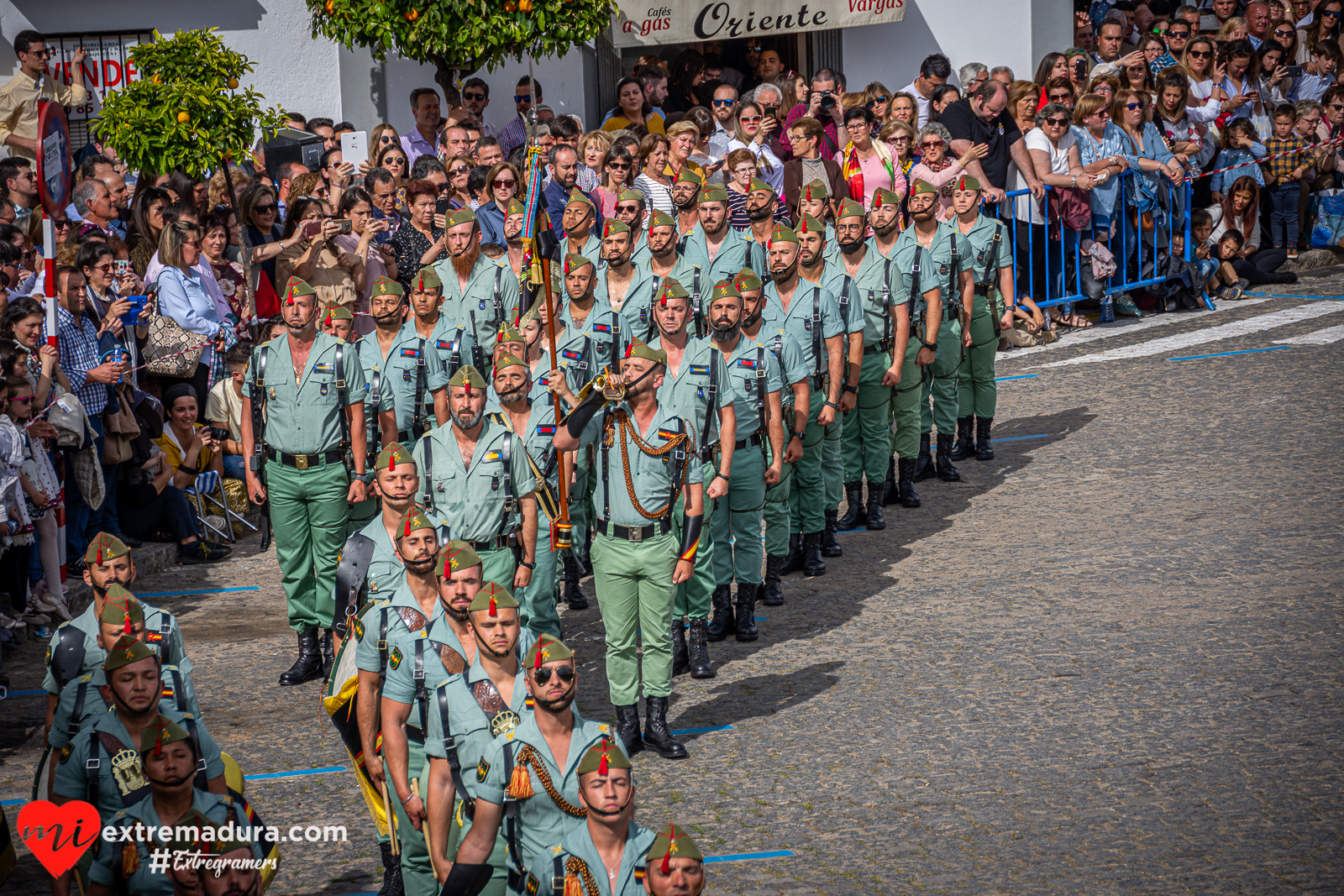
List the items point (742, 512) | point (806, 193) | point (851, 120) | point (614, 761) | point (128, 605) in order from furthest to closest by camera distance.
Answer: point (851, 120), point (806, 193), point (742, 512), point (128, 605), point (614, 761)

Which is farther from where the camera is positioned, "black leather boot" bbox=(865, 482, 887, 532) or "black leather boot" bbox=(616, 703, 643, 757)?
"black leather boot" bbox=(865, 482, 887, 532)

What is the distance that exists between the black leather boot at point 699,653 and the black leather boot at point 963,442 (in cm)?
Result: 458

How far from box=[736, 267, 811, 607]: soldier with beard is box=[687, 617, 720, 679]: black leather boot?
111cm

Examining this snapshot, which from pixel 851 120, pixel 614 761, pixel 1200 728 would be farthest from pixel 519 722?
pixel 851 120

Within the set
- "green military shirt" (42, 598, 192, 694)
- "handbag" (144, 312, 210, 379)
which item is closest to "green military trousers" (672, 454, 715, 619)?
"green military shirt" (42, 598, 192, 694)

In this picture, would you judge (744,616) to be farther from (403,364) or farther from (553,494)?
(403,364)

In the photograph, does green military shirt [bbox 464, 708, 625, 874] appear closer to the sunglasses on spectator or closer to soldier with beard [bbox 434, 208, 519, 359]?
the sunglasses on spectator

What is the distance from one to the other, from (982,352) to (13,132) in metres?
9.17

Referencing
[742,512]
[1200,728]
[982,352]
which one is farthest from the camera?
[982,352]

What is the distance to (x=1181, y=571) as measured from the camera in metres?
9.59

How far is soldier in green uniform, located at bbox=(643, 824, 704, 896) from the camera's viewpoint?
4555 millimetres

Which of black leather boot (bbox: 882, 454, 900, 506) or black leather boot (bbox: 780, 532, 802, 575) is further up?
black leather boot (bbox: 882, 454, 900, 506)

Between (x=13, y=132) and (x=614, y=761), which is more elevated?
(x=13, y=132)

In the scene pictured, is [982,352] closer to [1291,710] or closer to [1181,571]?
[1181,571]
